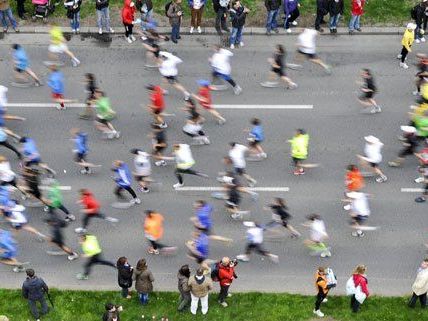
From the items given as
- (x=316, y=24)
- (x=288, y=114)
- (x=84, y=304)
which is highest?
(x=316, y=24)

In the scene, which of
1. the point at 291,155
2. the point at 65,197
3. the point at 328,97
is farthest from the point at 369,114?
the point at 65,197

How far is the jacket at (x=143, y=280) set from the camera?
16858mm

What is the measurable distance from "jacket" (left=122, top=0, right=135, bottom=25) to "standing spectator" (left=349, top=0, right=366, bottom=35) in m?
7.34

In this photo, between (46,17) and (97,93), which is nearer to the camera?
(97,93)

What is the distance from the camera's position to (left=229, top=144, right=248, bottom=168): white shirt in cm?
1972

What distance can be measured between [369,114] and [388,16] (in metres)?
5.46

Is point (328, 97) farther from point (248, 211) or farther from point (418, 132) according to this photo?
point (248, 211)

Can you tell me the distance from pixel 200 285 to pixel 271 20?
1168cm

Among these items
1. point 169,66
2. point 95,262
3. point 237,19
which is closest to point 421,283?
point 95,262

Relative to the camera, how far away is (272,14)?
2514cm

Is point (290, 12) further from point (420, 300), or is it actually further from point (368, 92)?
point (420, 300)

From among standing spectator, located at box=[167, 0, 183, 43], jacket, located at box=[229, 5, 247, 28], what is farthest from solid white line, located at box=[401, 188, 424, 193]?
standing spectator, located at box=[167, 0, 183, 43]

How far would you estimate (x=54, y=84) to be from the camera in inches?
866

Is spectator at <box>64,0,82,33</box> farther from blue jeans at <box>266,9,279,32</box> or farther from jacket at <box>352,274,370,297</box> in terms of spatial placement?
jacket at <box>352,274,370,297</box>
